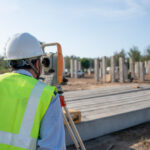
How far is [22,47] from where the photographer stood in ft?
4.27

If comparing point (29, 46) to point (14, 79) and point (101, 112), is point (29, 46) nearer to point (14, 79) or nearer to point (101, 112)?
point (14, 79)

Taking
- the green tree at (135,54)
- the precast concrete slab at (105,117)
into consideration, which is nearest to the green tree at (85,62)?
the green tree at (135,54)

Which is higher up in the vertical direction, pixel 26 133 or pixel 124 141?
pixel 26 133

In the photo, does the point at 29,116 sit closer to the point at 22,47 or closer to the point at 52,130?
the point at 52,130

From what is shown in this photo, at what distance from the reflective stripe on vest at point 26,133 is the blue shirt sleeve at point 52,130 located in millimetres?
52

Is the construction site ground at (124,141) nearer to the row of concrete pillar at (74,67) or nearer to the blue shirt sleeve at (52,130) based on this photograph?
the blue shirt sleeve at (52,130)

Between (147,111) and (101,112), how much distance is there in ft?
4.03

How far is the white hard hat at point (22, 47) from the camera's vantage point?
129 cm

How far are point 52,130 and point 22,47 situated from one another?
0.59m

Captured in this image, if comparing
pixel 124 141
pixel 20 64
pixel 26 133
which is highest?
pixel 20 64

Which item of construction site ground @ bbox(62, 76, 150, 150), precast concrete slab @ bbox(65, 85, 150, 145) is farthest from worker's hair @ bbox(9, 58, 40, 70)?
construction site ground @ bbox(62, 76, 150, 150)

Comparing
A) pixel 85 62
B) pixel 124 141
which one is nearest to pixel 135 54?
pixel 85 62

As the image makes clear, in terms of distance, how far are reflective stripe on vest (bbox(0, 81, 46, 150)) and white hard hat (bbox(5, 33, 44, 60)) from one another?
36 cm

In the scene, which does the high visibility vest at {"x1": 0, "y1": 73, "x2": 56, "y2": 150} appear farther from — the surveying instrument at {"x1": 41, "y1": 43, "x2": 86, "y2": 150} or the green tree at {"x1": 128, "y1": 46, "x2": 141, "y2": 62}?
the green tree at {"x1": 128, "y1": 46, "x2": 141, "y2": 62}
